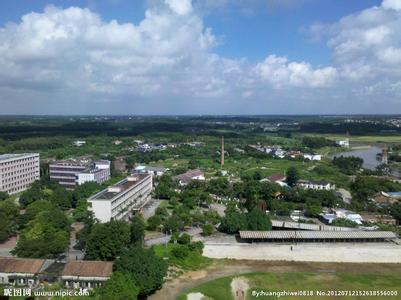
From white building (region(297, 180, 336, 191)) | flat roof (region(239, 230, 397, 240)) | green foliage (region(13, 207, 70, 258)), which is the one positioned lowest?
flat roof (region(239, 230, 397, 240))

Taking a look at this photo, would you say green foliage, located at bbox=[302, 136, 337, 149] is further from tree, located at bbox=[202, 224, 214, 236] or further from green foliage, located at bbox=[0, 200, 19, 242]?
green foliage, located at bbox=[0, 200, 19, 242]

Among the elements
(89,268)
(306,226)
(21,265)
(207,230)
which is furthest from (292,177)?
(21,265)

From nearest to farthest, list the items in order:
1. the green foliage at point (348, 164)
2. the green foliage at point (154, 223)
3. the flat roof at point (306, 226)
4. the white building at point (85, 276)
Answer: the white building at point (85, 276) → the flat roof at point (306, 226) → the green foliage at point (154, 223) → the green foliage at point (348, 164)

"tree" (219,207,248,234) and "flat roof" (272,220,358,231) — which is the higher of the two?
"tree" (219,207,248,234)

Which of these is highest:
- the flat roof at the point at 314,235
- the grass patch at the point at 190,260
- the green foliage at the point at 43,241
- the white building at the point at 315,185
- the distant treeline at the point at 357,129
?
the distant treeline at the point at 357,129

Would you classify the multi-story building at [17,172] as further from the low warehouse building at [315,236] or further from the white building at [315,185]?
the white building at [315,185]

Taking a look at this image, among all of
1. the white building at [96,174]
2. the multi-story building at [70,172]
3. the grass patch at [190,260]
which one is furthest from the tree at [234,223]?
the multi-story building at [70,172]

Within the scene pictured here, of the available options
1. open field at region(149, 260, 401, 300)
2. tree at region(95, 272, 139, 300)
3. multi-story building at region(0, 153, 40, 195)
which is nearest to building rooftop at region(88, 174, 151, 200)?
open field at region(149, 260, 401, 300)
